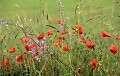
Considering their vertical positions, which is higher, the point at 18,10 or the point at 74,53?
the point at 74,53

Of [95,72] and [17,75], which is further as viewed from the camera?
[17,75]

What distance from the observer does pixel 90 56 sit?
14.1 ft

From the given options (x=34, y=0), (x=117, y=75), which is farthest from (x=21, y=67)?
(x=34, y=0)

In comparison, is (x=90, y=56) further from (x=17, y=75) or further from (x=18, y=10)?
(x=18, y=10)

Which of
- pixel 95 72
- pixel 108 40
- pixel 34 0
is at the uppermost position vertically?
pixel 95 72

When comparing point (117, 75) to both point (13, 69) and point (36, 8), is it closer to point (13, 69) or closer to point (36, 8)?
point (13, 69)

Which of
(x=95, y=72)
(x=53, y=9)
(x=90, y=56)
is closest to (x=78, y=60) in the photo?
(x=90, y=56)

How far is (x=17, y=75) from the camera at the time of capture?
443 cm

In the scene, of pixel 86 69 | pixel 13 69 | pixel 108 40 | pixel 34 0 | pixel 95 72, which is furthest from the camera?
pixel 34 0

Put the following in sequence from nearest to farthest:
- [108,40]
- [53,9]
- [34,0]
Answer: [108,40]
[53,9]
[34,0]

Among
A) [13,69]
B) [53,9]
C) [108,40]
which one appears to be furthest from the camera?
[53,9]

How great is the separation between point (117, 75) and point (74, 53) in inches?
32.6

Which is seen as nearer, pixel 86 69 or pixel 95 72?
pixel 95 72

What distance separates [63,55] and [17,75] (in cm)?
68
